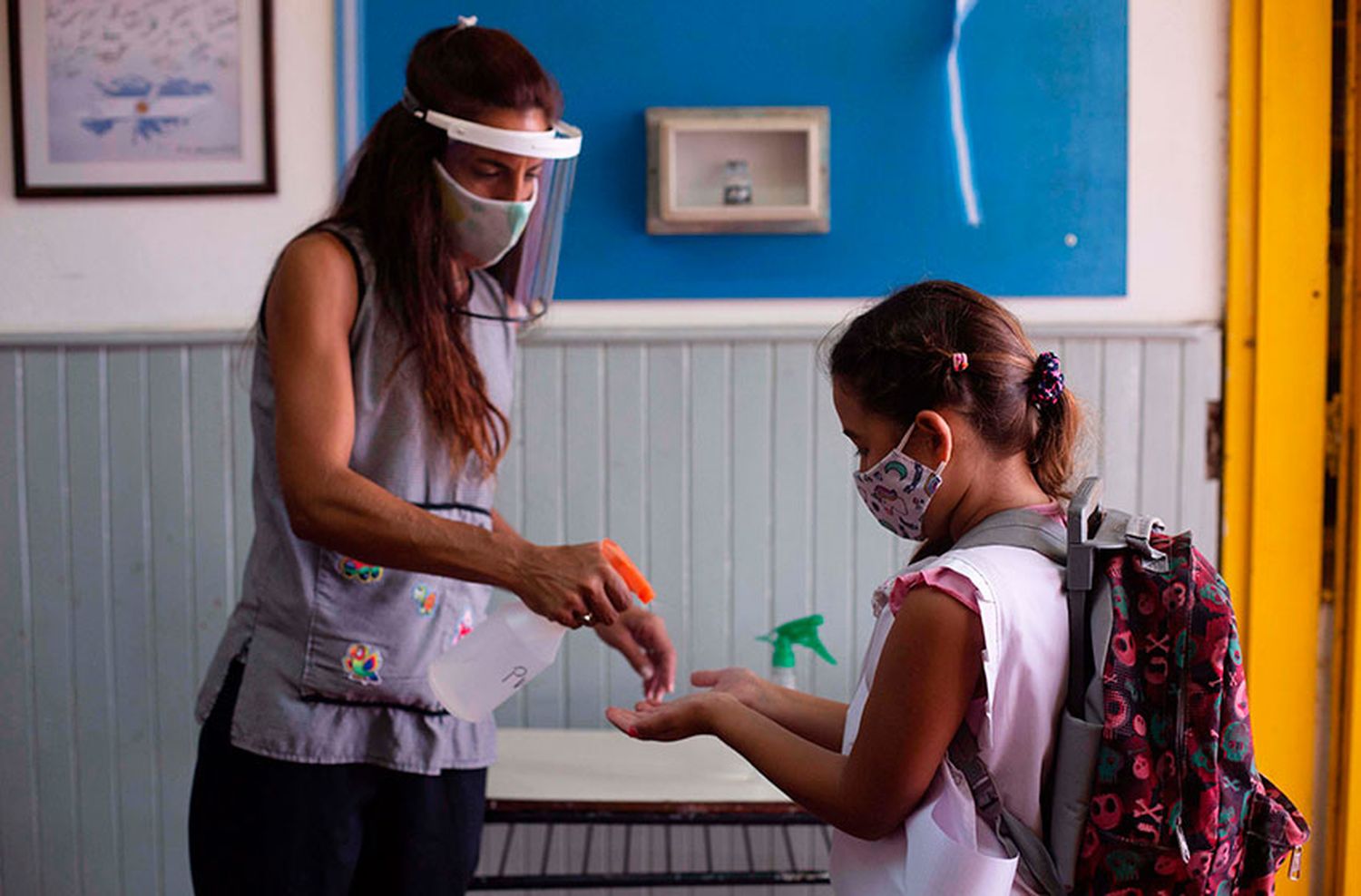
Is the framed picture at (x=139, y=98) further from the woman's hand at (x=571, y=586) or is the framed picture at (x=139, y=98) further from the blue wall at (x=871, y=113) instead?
the woman's hand at (x=571, y=586)

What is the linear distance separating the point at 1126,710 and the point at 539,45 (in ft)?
5.70

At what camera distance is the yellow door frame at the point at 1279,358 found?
2.21 meters

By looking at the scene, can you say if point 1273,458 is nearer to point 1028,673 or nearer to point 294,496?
Answer: point 1028,673

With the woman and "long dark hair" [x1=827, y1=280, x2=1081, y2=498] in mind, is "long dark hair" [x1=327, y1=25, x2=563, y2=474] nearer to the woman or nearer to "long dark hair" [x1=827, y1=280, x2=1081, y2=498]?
the woman

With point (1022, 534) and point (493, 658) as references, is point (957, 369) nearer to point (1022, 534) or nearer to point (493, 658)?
point (1022, 534)

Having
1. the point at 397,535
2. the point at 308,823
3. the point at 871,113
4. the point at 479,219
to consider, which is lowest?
→ the point at 308,823

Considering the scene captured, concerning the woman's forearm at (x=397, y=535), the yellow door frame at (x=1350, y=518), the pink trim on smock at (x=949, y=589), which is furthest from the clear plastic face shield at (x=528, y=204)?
the yellow door frame at (x=1350, y=518)

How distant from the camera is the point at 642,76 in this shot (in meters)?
2.27

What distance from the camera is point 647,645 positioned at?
5.12 feet

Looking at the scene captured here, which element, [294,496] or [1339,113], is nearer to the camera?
[294,496]

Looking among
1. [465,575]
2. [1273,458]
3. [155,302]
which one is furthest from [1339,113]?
[155,302]

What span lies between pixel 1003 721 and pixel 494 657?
0.62 metres

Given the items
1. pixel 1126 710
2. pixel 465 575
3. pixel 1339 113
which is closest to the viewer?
pixel 1126 710

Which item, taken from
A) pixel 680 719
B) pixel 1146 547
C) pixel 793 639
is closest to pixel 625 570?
pixel 680 719
